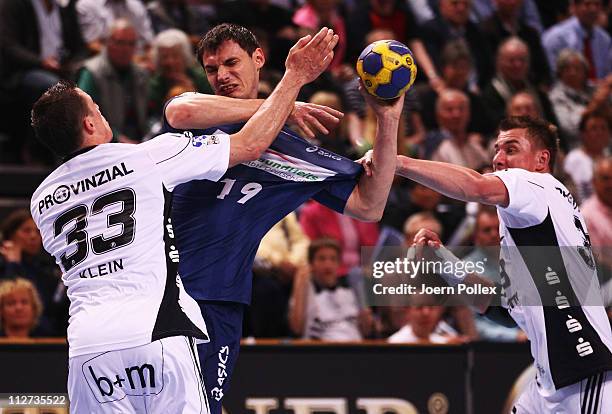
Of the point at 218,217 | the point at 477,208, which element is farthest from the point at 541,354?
the point at 477,208

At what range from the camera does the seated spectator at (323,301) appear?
35.0ft

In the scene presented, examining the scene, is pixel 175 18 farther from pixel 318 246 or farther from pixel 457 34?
pixel 318 246

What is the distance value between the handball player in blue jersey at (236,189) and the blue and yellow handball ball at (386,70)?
0.39 ft

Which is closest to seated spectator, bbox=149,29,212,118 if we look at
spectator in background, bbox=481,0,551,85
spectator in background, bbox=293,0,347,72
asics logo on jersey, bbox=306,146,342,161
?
spectator in background, bbox=293,0,347,72

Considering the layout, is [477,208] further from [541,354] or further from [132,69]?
[541,354]

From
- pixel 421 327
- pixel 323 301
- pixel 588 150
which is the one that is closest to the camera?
pixel 421 327

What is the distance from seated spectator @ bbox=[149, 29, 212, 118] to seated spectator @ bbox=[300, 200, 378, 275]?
5.71 ft

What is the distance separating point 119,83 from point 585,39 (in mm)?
6741

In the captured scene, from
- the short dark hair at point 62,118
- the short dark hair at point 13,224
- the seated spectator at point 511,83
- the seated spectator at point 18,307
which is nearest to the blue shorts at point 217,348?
the short dark hair at point 62,118

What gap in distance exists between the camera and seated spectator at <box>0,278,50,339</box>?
979 cm

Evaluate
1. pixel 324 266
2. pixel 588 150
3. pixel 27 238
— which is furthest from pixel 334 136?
pixel 27 238

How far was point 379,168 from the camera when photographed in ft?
23.4

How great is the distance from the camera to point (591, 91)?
1477 cm

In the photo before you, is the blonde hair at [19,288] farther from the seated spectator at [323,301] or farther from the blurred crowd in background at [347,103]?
the seated spectator at [323,301]
